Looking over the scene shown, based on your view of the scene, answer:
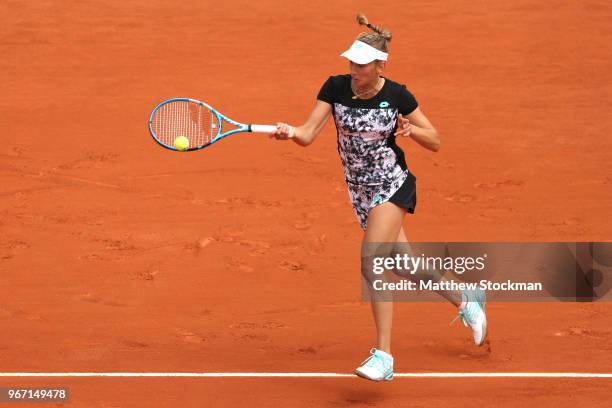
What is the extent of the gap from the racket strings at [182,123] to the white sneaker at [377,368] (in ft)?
6.11

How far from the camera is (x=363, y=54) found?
639cm

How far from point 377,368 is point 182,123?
218cm

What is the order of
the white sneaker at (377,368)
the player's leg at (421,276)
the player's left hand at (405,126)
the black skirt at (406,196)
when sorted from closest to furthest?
1. the player's left hand at (405,126)
2. the white sneaker at (377,368)
3. the black skirt at (406,196)
4. the player's leg at (421,276)

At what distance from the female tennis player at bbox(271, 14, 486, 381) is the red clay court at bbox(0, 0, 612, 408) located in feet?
2.03

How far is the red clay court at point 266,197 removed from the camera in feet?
23.7

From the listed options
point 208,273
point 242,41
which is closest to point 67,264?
point 208,273

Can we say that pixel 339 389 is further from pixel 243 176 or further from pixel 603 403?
pixel 243 176

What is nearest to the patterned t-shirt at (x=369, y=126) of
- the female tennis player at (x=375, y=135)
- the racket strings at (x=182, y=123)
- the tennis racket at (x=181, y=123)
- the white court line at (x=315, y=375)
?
the female tennis player at (x=375, y=135)

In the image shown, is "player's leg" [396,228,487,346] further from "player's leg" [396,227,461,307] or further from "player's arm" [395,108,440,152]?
"player's arm" [395,108,440,152]

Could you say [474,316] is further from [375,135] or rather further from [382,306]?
[375,135]

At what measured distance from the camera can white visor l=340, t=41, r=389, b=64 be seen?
251 inches

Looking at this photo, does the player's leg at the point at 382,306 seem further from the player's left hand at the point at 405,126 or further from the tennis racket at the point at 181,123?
the tennis racket at the point at 181,123

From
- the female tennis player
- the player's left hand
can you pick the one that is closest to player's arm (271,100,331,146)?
the female tennis player

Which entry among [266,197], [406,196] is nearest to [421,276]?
[406,196]
